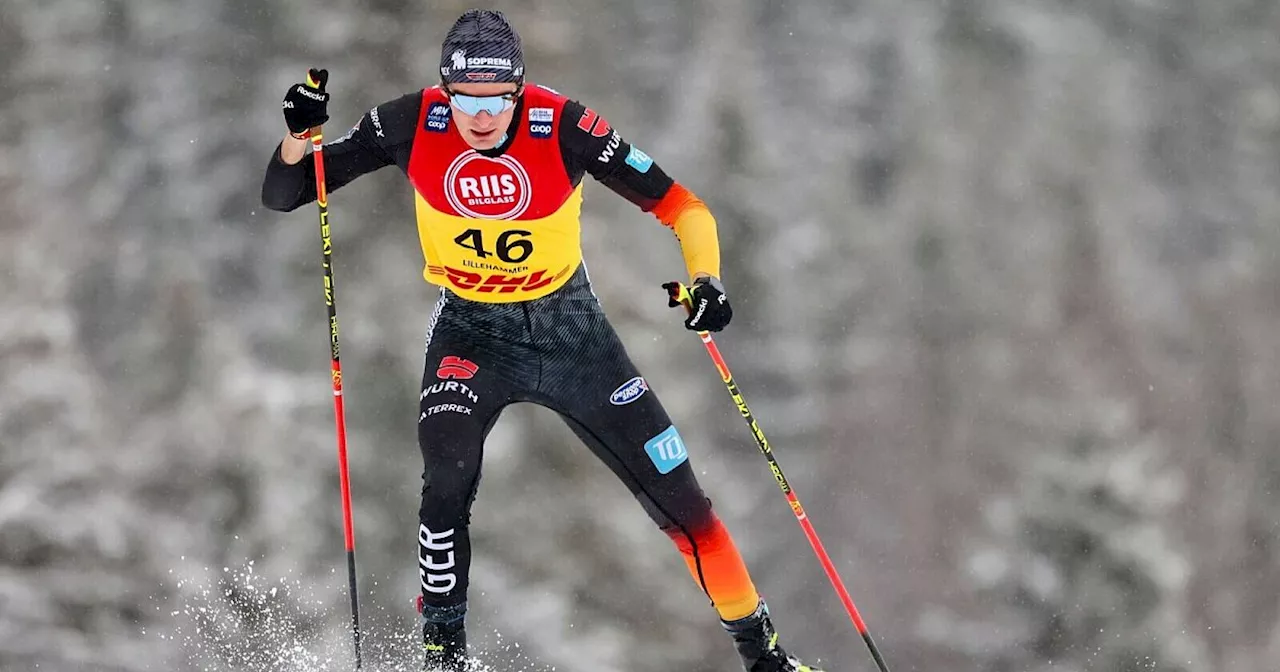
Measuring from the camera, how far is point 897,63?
4727 millimetres

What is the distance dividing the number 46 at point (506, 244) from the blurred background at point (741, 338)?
5.18ft

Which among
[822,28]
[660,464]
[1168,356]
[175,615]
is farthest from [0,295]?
[1168,356]

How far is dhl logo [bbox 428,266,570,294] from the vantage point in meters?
3.28

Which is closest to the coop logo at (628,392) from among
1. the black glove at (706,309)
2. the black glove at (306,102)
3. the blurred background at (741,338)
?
the black glove at (706,309)

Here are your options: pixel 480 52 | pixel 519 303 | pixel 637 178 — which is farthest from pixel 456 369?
pixel 480 52

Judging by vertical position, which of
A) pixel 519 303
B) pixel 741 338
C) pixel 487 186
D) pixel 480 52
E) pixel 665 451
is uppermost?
pixel 741 338

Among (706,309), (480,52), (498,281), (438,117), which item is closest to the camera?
(480,52)

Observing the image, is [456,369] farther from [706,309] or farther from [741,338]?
[741,338]

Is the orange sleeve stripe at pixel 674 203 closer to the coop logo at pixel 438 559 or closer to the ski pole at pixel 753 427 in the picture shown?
the ski pole at pixel 753 427

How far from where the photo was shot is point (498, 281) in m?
3.28

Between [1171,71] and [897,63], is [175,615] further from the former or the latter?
[1171,71]

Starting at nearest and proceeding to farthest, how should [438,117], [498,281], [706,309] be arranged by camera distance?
1. [706,309]
2. [438,117]
3. [498,281]

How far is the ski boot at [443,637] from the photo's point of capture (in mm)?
3170

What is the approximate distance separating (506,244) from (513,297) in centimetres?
16
